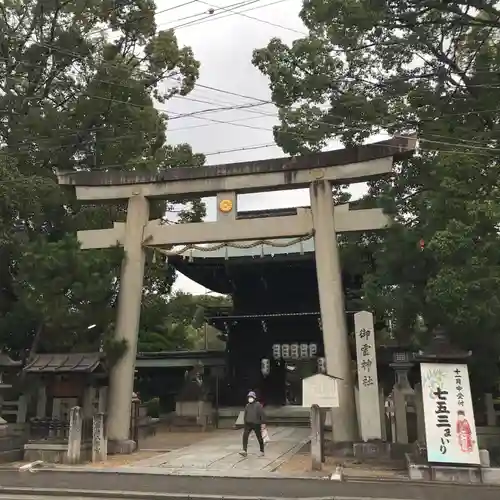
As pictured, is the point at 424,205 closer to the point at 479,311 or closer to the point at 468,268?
the point at 468,268

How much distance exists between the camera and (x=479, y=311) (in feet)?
32.6

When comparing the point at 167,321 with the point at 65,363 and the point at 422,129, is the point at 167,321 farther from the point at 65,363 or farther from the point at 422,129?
the point at 422,129

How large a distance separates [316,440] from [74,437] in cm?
520

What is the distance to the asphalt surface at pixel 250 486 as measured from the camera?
8.16 metres

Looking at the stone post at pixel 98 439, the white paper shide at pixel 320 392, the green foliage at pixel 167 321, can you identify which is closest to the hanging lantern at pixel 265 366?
the green foliage at pixel 167 321

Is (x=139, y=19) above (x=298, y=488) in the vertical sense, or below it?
above

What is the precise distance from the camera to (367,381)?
12289 mm

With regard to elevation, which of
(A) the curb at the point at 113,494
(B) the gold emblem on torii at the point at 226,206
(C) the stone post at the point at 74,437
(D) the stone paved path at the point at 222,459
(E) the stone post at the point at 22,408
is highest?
(B) the gold emblem on torii at the point at 226,206

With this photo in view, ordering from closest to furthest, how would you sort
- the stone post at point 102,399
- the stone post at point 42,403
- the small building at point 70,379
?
the small building at point 70,379
the stone post at point 102,399
the stone post at point 42,403

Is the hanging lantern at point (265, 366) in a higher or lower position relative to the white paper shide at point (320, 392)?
higher

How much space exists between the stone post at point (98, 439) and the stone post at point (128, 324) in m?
0.85

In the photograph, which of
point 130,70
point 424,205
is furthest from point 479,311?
point 130,70

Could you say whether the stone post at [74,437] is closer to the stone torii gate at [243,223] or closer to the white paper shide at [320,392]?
the stone torii gate at [243,223]

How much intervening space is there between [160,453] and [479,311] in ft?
27.3
